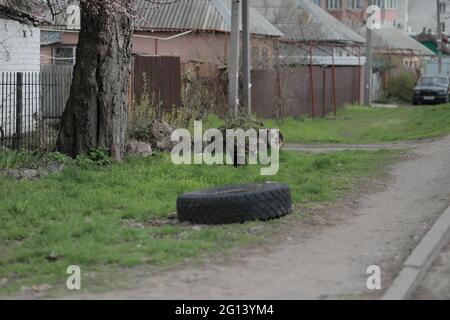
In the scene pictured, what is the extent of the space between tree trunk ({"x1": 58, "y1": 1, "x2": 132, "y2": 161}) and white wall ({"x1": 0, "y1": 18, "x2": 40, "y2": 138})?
1.79 meters

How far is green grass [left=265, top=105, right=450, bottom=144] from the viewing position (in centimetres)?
2262

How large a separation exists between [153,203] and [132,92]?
765cm

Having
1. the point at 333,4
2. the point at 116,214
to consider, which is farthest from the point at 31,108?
the point at 333,4

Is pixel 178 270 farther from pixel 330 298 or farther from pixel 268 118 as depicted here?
pixel 268 118

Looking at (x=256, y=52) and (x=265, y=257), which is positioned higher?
(x=256, y=52)

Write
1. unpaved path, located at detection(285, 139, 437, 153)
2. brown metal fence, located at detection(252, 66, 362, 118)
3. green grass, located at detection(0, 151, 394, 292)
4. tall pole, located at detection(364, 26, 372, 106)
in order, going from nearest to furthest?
1. green grass, located at detection(0, 151, 394, 292)
2. unpaved path, located at detection(285, 139, 437, 153)
3. brown metal fence, located at detection(252, 66, 362, 118)
4. tall pole, located at detection(364, 26, 372, 106)

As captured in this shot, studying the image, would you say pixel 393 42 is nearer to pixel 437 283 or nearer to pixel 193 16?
pixel 193 16

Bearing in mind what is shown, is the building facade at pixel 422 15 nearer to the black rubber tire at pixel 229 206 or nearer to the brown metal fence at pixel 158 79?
the brown metal fence at pixel 158 79

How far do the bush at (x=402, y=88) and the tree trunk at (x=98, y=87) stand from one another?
37.0m

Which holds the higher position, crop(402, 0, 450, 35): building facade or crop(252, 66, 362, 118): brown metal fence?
crop(402, 0, 450, 35): building facade

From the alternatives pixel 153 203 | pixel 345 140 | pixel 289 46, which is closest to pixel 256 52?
pixel 289 46

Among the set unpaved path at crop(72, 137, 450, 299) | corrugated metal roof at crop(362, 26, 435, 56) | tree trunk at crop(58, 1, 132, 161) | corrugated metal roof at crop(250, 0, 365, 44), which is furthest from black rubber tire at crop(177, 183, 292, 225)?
corrugated metal roof at crop(362, 26, 435, 56)

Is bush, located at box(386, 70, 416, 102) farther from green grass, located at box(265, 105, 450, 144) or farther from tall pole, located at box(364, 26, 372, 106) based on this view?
green grass, located at box(265, 105, 450, 144)
